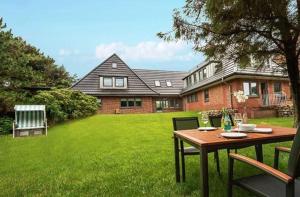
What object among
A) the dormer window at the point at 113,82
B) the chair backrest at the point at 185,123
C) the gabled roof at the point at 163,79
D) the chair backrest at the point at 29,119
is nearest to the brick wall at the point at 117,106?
the dormer window at the point at 113,82

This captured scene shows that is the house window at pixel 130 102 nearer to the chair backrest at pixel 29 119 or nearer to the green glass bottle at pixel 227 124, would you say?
the chair backrest at pixel 29 119

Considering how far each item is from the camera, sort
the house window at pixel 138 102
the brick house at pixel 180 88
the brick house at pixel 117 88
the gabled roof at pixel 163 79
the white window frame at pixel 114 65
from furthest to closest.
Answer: the gabled roof at pixel 163 79, the house window at pixel 138 102, the white window frame at pixel 114 65, the brick house at pixel 117 88, the brick house at pixel 180 88

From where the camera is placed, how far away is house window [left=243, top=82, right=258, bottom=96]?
615 inches

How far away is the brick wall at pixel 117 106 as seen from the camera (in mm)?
22984

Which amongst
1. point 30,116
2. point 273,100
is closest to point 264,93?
point 273,100

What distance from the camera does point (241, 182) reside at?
225 cm

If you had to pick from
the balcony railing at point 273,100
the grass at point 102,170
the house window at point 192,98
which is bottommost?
the grass at point 102,170

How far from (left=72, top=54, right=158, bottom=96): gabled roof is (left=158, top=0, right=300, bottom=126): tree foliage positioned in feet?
60.7

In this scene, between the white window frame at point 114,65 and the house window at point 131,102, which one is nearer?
the white window frame at point 114,65

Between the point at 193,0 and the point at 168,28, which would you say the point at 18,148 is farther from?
the point at 193,0

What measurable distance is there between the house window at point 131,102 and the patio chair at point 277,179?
21.5 m

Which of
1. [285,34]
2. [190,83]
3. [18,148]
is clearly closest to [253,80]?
[190,83]

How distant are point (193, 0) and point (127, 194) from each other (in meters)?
3.97

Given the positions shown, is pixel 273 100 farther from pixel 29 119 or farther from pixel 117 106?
pixel 29 119
